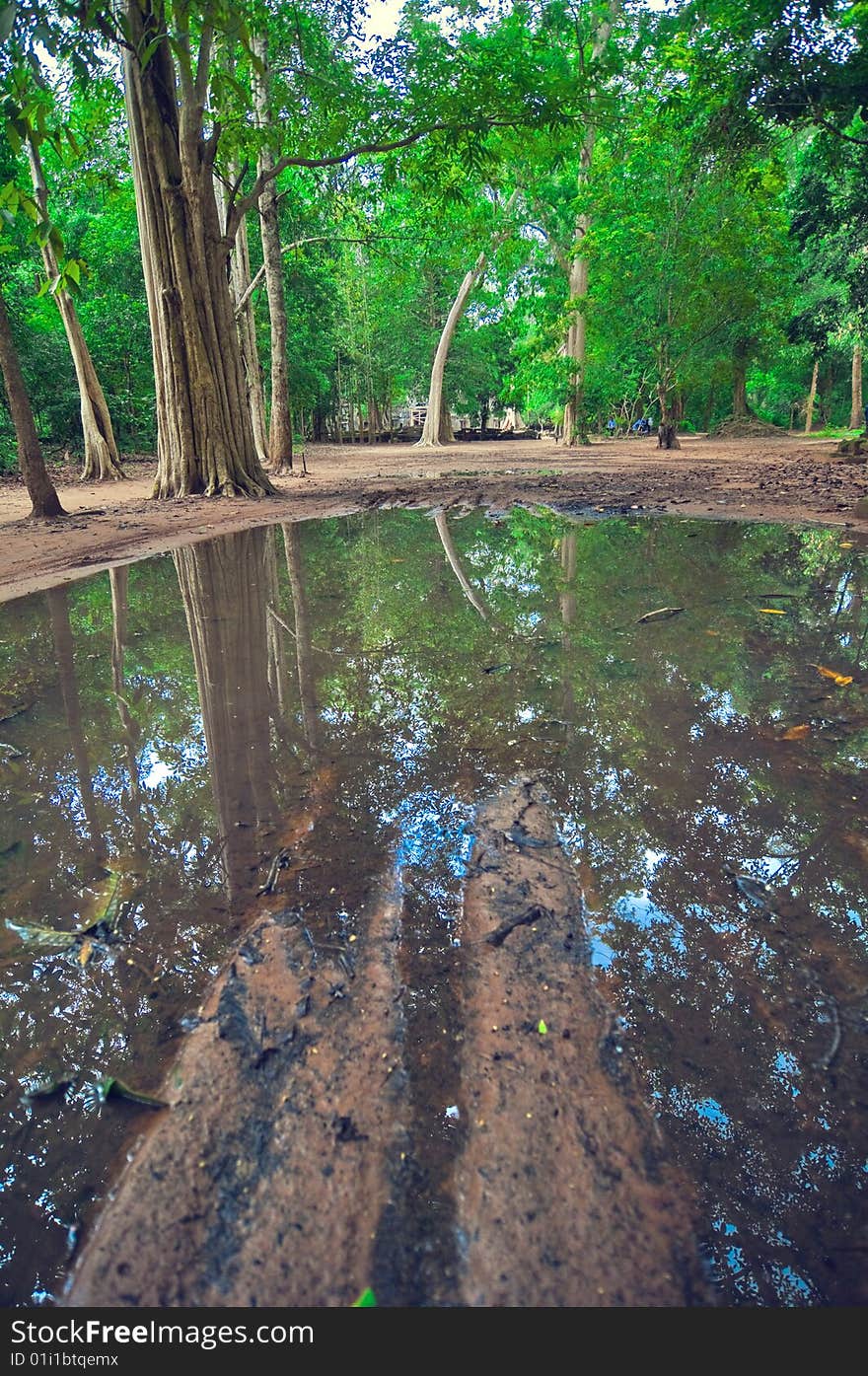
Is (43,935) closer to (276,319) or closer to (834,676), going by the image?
(834,676)

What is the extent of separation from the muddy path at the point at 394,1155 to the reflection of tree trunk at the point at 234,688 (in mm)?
605

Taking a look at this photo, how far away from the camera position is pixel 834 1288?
1223mm

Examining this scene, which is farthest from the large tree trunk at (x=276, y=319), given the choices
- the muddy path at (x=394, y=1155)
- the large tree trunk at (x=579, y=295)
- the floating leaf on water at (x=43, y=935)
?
the muddy path at (x=394, y=1155)

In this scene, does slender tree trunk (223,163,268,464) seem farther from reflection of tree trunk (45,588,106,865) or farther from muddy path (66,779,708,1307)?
muddy path (66,779,708,1307)

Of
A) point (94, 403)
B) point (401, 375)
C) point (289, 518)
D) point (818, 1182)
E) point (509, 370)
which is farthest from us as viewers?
point (509, 370)

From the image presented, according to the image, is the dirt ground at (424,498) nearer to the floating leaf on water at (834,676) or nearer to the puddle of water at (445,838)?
the puddle of water at (445,838)

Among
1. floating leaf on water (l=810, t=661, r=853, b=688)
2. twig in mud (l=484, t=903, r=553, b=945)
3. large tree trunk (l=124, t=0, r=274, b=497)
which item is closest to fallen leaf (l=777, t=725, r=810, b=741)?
floating leaf on water (l=810, t=661, r=853, b=688)

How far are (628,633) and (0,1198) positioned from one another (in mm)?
4109

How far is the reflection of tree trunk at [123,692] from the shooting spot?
2.80 m

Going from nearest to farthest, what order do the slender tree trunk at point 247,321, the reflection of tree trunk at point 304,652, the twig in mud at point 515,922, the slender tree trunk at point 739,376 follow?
the twig in mud at point 515,922
the reflection of tree trunk at point 304,652
the slender tree trunk at point 247,321
the slender tree trunk at point 739,376

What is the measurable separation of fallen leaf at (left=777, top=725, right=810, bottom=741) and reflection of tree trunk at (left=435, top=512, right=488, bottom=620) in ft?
7.55

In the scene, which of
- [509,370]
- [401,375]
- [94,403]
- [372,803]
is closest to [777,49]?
[372,803]

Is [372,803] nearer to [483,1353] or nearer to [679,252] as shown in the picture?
[483,1353]

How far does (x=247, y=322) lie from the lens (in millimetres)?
20469
